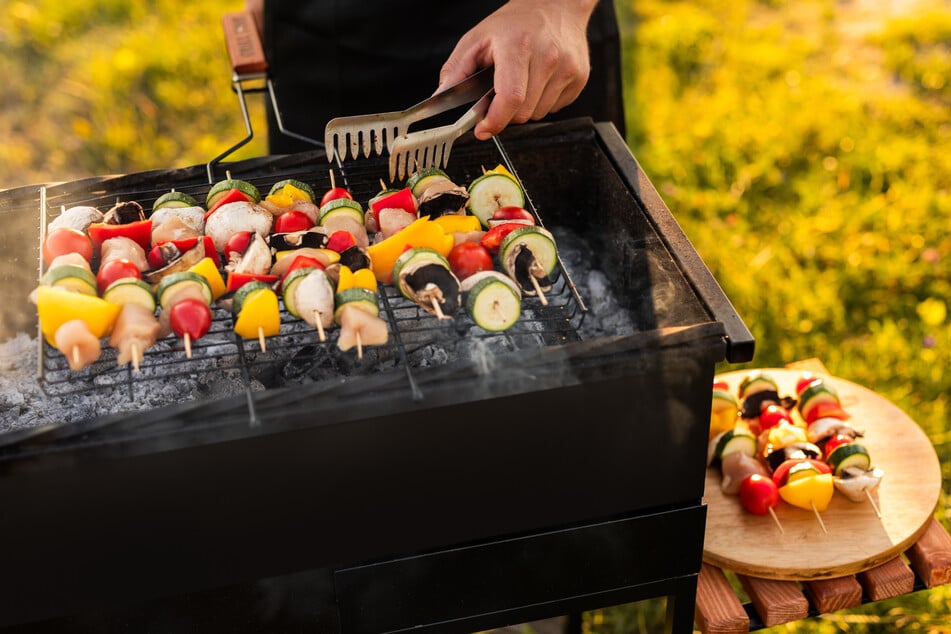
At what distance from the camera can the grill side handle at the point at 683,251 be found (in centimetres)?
179

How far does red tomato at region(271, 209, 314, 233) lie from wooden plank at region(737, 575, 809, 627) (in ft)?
4.16

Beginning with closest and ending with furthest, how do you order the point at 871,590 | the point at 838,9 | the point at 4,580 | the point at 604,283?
the point at 4,580 < the point at 871,590 < the point at 604,283 < the point at 838,9

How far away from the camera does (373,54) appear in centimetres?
288

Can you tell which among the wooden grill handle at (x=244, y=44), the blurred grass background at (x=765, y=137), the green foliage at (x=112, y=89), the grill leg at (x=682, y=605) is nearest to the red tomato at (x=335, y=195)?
the wooden grill handle at (x=244, y=44)

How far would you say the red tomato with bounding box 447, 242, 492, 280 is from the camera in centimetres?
205

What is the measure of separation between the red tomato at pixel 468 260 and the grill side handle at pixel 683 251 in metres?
0.37

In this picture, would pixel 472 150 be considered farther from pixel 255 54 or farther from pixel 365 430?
pixel 365 430

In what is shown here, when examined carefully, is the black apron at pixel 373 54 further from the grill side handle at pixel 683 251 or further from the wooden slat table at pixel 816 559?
the wooden slat table at pixel 816 559

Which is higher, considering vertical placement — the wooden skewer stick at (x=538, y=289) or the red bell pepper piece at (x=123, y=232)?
the red bell pepper piece at (x=123, y=232)

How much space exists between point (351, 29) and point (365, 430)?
1529 mm

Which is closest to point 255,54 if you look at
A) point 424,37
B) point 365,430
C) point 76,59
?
point 424,37

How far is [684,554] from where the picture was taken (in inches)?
81.0

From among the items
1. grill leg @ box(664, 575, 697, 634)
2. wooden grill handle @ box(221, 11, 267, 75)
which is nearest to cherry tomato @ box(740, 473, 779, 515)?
grill leg @ box(664, 575, 697, 634)

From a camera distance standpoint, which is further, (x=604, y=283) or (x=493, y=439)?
(x=604, y=283)
